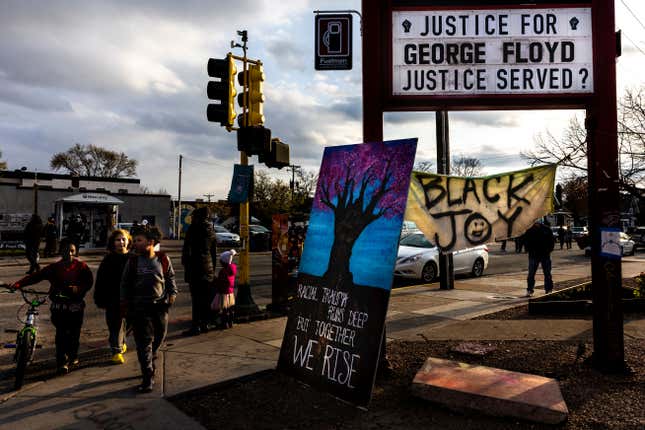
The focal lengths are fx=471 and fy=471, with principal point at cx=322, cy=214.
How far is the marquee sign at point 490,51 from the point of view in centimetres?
536

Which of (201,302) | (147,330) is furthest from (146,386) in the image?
(201,302)

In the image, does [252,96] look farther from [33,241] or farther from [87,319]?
[33,241]

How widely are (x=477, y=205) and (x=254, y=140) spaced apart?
13.3 feet

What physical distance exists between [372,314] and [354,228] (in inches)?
33.8

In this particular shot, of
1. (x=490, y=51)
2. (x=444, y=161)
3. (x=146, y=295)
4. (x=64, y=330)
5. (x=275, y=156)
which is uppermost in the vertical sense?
(x=490, y=51)

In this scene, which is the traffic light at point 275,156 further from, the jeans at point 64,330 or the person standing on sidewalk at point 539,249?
the person standing on sidewalk at point 539,249

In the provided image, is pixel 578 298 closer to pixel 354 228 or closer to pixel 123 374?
pixel 354 228

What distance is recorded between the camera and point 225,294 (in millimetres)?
7289

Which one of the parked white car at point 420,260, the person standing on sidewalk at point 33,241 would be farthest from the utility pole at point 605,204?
the person standing on sidewalk at point 33,241

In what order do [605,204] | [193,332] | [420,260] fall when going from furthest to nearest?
[420,260] → [193,332] → [605,204]

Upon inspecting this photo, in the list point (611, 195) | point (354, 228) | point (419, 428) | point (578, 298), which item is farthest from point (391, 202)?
point (578, 298)

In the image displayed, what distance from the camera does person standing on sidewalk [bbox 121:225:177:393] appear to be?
4676mm

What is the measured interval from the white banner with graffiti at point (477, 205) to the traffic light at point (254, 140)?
3.47 m

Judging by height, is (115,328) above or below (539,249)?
below
